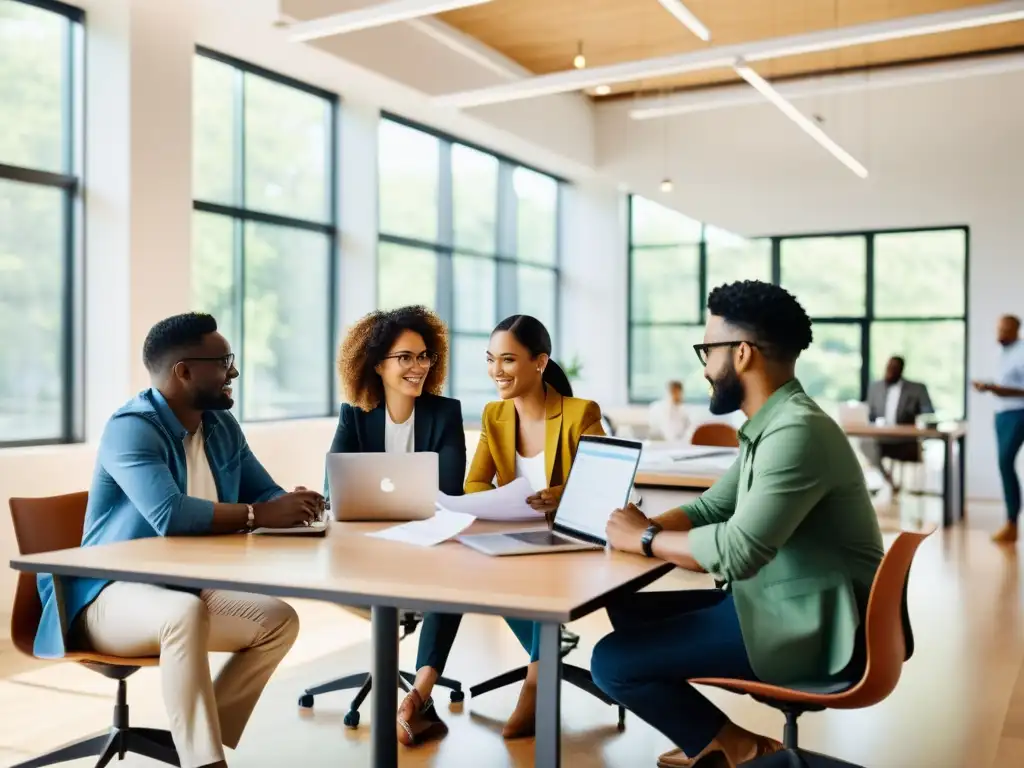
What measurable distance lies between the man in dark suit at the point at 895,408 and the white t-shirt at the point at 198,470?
7125 mm

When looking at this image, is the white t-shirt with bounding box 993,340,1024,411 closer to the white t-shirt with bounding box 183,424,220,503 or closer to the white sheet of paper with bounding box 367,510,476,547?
the white sheet of paper with bounding box 367,510,476,547

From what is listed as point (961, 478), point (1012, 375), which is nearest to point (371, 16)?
point (1012, 375)

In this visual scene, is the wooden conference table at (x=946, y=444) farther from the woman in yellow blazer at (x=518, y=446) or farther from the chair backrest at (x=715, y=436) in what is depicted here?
the woman in yellow blazer at (x=518, y=446)

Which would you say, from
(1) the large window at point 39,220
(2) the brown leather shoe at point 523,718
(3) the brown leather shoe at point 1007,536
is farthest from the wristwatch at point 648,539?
(3) the brown leather shoe at point 1007,536

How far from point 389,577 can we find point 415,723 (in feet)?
4.30

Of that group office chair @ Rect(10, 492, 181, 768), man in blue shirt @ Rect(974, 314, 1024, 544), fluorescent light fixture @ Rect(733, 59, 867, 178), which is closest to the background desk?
man in blue shirt @ Rect(974, 314, 1024, 544)

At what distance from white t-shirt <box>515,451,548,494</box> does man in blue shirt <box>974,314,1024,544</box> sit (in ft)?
16.8

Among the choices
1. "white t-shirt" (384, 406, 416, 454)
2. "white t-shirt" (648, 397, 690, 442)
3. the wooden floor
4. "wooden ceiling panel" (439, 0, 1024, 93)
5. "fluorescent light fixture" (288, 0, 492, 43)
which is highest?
"wooden ceiling panel" (439, 0, 1024, 93)

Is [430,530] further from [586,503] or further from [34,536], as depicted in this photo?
[34,536]

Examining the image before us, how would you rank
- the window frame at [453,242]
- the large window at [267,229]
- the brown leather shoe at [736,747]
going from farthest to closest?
the window frame at [453,242]
the large window at [267,229]
the brown leather shoe at [736,747]

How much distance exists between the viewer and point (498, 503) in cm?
293

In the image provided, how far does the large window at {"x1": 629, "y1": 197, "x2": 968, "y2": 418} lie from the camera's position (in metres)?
10.3

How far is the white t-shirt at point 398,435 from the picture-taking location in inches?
139

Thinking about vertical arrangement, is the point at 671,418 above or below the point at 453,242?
below
